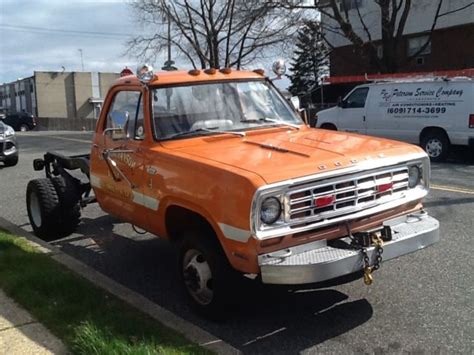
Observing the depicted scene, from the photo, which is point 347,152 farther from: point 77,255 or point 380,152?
point 77,255

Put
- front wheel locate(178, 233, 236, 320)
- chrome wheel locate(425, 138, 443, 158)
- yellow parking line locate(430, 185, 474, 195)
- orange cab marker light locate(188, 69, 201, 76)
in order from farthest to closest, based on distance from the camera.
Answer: chrome wheel locate(425, 138, 443, 158) → yellow parking line locate(430, 185, 474, 195) → orange cab marker light locate(188, 69, 201, 76) → front wheel locate(178, 233, 236, 320)

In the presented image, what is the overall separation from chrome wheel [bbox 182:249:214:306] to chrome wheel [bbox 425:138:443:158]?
438 inches

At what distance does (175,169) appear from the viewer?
460 centimetres

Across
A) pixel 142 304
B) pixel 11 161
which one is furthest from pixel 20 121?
pixel 142 304

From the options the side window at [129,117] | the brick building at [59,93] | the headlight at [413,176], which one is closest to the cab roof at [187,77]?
the side window at [129,117]

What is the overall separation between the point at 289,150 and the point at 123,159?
1.80 m

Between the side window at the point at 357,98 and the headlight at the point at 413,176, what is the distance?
11645 millimetres

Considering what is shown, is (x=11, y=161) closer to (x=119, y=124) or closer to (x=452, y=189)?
(x=119, y=124)

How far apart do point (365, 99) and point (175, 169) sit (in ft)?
40.6

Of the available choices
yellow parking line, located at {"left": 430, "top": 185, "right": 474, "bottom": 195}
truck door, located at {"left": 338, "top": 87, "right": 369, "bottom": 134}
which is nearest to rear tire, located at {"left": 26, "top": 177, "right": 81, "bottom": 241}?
yellow parking line, located at {"left": 430, "top": 185, "right": 474, "bottom": 195}

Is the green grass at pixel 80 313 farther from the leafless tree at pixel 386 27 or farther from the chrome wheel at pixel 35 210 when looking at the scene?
the leafless tree at pixel 386 27

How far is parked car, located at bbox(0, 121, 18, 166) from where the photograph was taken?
48.2 feet

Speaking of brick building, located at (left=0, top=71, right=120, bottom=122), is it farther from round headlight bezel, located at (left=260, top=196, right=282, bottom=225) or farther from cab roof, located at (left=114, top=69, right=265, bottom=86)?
round headlight bezel, located at (left=260, top=196, right=282, bottom=225)

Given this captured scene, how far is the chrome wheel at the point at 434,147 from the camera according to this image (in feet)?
46.8
